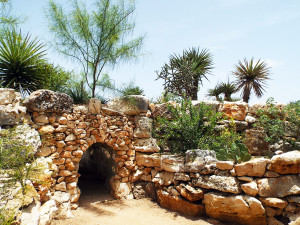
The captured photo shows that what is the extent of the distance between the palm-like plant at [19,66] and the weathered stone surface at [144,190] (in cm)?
388

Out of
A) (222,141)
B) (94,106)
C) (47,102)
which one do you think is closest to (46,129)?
(47,102)

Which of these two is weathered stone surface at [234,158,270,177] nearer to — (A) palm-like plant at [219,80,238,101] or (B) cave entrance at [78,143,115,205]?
(B) cave entrance at [78,143,115,205]

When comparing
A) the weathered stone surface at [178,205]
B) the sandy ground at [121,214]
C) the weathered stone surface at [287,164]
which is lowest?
the sandy ground at [121,214]

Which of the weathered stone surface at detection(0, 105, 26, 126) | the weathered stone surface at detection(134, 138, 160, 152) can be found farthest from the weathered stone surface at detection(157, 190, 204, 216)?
the weathered stone surface at detection(0, 105, 26, 126)

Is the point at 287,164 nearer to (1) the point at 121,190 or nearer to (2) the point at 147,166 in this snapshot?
(2) the point at 147,166

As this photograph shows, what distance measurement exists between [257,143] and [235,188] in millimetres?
2106

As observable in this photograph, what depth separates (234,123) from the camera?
6.38m

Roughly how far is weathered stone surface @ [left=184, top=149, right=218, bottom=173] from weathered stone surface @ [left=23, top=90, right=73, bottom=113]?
322 centimetres

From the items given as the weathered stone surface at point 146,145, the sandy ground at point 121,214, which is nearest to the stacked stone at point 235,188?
the sandy ground at point 121,214

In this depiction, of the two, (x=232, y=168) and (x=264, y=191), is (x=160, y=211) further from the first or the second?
(x=264, y=191)

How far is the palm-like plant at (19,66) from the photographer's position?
18.7 ft

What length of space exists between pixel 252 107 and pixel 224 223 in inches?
138

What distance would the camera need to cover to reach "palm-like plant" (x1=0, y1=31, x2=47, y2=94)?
571cm

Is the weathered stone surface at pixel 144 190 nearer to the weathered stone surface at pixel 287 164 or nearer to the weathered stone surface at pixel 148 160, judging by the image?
the weathered stone surface at pixel 148 160
